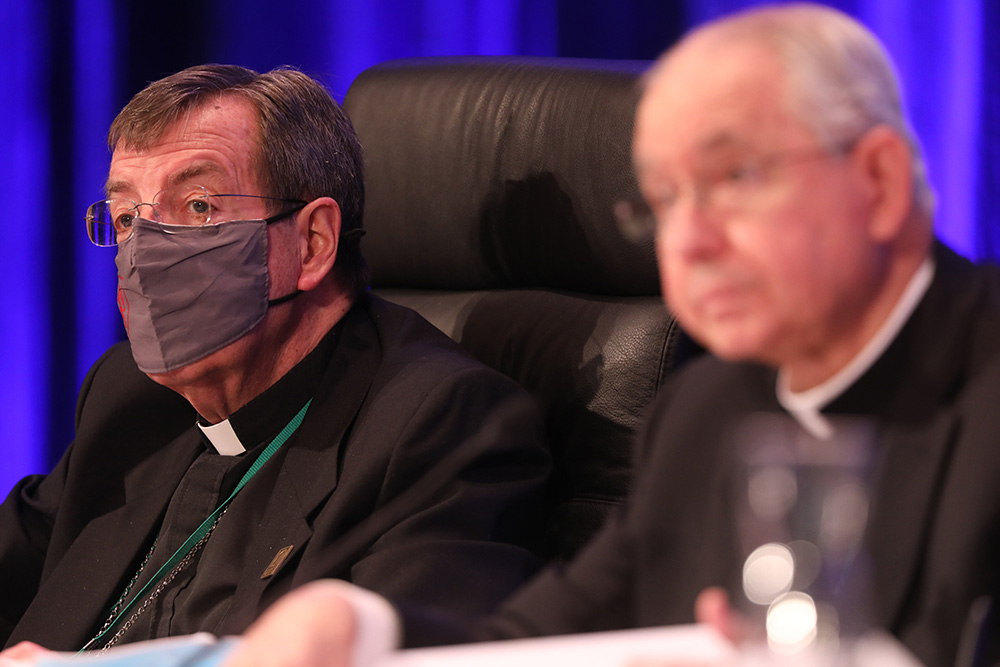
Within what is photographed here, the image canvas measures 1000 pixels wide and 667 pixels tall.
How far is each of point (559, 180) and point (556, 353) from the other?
0.24 metres

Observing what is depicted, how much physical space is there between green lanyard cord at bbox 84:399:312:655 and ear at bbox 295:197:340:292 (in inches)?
Result: 7.0

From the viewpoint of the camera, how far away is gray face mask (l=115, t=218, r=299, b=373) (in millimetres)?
1396

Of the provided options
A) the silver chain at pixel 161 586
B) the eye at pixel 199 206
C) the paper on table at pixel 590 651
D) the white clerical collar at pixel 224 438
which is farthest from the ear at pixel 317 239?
the paper on table at pixel 590 651

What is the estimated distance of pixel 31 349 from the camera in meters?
2.64

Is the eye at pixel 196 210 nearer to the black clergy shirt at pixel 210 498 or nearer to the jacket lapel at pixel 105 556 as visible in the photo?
the black clergy shirt at pixel 210 498

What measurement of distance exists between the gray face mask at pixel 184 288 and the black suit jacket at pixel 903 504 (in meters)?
0.82

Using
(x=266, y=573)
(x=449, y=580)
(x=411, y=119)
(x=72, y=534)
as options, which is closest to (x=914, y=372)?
(x=449, y=580)

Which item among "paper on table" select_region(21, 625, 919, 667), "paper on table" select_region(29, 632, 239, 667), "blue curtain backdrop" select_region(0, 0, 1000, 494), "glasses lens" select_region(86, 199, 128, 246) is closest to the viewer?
"paper on table" select_region(21, 625, 919, 667)

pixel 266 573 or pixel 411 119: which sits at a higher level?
pixel 411 119

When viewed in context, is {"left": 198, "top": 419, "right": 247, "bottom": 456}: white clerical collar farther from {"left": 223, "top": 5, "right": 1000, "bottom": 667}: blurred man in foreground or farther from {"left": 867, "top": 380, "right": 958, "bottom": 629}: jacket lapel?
{"left": 867, "top": 380, "right": 958, "bottom": 629}: jacket lapel

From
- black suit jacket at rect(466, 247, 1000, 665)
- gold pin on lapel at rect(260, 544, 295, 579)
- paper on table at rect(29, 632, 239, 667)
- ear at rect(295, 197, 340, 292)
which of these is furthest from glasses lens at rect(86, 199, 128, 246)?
black suit jacket at rect(466, 247, 1000, 665)

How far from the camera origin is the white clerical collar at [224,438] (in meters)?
1.52

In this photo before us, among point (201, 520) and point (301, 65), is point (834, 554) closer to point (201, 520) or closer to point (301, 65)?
point (201, 520)

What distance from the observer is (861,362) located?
2.01 ft
